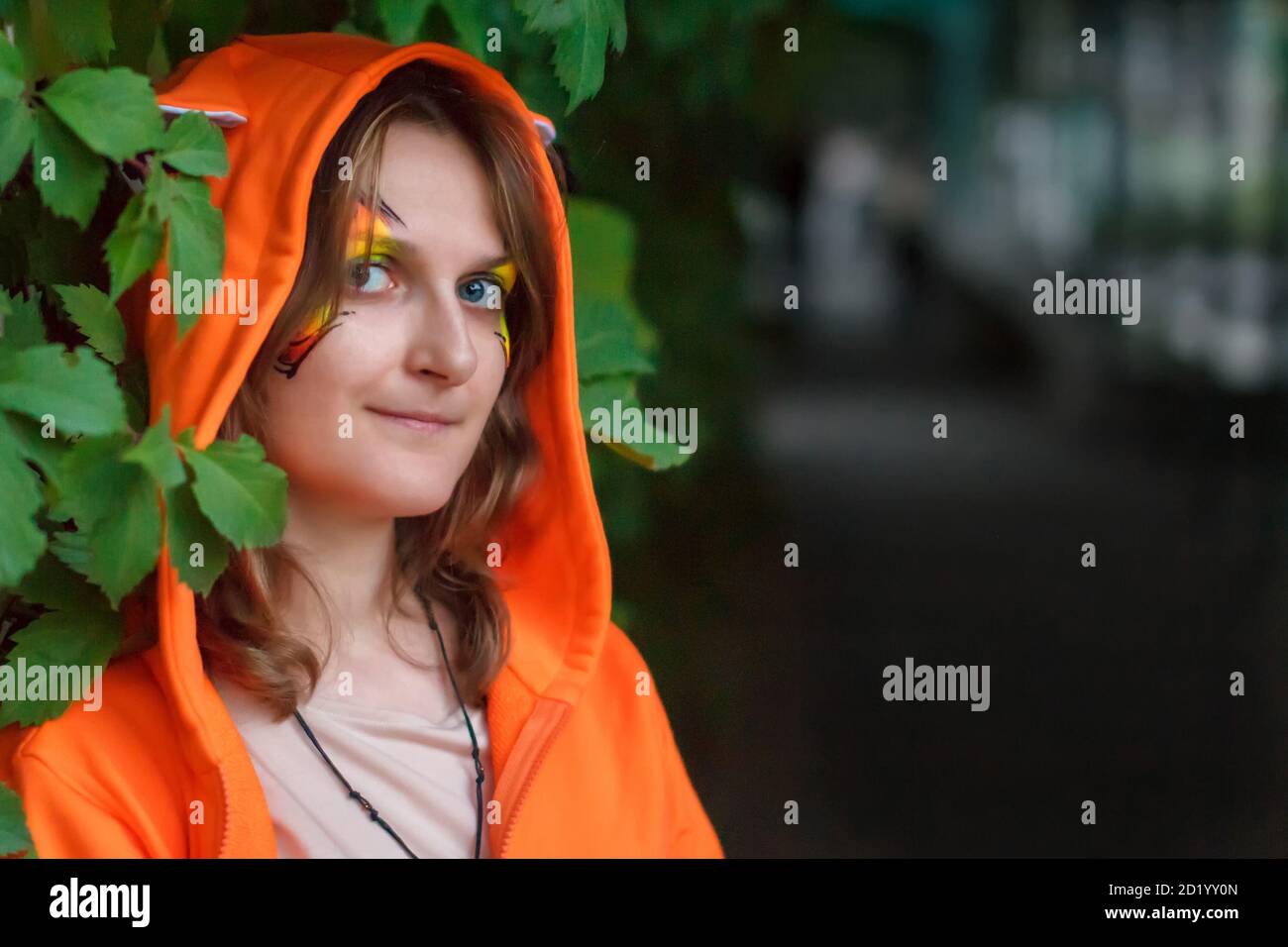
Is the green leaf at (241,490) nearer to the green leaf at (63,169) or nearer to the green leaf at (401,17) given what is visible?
the green leaf at (63,169)

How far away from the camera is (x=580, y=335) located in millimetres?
1449

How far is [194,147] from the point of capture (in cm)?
107

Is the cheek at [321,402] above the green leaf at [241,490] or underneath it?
above

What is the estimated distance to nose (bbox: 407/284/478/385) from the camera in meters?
1.15

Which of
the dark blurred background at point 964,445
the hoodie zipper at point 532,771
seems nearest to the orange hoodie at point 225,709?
the hoodie zipper at point 532,771

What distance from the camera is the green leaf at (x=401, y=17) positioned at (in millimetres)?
1212

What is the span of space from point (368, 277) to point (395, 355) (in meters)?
0.07

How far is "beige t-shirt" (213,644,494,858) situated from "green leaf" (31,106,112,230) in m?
0.40

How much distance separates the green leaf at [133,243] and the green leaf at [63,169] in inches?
1.5

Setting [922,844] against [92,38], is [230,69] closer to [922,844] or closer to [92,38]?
[92,38]

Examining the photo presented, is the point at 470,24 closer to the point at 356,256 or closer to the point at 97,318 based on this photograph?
the point at 356,256

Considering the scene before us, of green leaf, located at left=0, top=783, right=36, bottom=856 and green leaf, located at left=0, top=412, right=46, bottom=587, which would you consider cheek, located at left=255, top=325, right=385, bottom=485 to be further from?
green leaf, located at left=0, top=783, right=36, bottom=856
